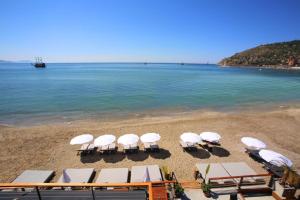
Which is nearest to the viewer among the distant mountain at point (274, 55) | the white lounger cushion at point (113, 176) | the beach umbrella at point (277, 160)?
the white lounger cushion at point (113, 176)

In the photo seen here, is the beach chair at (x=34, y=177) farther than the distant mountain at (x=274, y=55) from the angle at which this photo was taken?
No

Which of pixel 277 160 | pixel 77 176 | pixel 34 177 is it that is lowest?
pixel 34 177

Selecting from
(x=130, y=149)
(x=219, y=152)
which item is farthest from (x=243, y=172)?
(x=130, y=149)

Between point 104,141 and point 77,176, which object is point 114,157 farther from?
point 77,176

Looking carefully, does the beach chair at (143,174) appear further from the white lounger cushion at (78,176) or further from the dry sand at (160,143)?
the white lounger cushion at (78,176)

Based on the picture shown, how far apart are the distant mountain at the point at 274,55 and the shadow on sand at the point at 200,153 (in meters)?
162

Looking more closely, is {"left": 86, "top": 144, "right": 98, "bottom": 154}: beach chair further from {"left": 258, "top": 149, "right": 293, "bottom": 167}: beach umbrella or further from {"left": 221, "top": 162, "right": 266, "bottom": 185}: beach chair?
{"left": 258, "top": 149, "right": 293, "bottom": 167}: beach umbrella

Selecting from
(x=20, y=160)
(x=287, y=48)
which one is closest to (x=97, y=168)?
(x=20, y=160)

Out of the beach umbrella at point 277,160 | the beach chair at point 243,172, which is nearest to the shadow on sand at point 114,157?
the beach chair at point 243,172

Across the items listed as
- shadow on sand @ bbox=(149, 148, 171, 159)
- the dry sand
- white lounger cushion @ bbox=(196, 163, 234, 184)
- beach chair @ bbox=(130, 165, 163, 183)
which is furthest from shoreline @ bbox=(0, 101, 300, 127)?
white lounger cushion @ bbox=(196, 163, 234, 184)

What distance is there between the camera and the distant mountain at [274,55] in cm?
14625

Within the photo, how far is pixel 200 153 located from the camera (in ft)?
44.4

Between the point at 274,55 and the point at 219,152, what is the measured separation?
18335cm

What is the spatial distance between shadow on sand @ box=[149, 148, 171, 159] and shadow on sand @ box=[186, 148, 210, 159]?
164 centimetres
